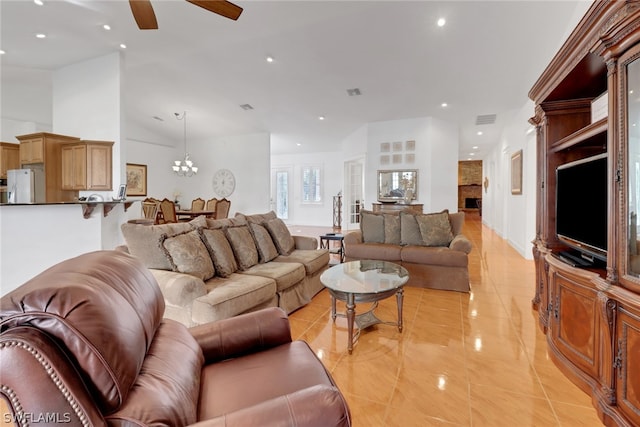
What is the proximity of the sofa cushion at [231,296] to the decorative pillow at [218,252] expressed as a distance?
2.9 inches

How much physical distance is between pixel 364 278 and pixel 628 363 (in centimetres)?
171

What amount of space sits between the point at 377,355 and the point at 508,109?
20.0 ft

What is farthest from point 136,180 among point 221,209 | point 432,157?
point 432,157

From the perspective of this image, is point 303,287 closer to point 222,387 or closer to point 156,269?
point 156,269

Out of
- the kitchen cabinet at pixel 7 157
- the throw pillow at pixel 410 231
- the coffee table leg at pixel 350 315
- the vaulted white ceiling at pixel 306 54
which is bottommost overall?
the coffee table leg at pixel 350 315

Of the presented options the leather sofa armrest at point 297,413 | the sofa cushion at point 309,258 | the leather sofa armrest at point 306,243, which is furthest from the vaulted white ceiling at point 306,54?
the leather sofa armrest at point 297,413

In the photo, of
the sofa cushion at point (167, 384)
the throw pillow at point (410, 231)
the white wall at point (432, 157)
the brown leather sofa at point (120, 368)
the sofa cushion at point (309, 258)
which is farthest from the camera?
the white wall at point (432, 157)

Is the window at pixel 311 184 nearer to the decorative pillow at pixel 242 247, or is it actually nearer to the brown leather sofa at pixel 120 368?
the decorative pillow at pixel 242 247

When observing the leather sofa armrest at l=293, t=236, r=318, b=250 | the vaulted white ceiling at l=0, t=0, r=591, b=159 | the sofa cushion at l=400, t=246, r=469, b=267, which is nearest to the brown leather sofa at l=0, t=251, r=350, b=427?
the leather sofa armrest at l=293, t=236, r=318, b=250

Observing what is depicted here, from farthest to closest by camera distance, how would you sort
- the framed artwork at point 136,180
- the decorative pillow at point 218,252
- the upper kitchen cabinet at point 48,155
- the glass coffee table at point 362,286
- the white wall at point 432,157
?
the framed artwork at point 136,180 → the white wall at point 432,157 → the upper kitchen cabinet at point 48,155 → the decorative pillow at point 218,252 → the glass coffee table at point 362,286

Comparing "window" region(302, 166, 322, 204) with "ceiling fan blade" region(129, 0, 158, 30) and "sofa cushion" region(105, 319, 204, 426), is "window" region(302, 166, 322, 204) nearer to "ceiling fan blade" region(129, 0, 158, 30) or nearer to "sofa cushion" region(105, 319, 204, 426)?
"ceiling fan blade" region(129, 0, 158, 30)

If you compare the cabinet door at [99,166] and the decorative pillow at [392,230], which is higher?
the cabinet door at [99,166]

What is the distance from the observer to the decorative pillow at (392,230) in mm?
4355

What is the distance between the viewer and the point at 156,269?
253 centimetres
